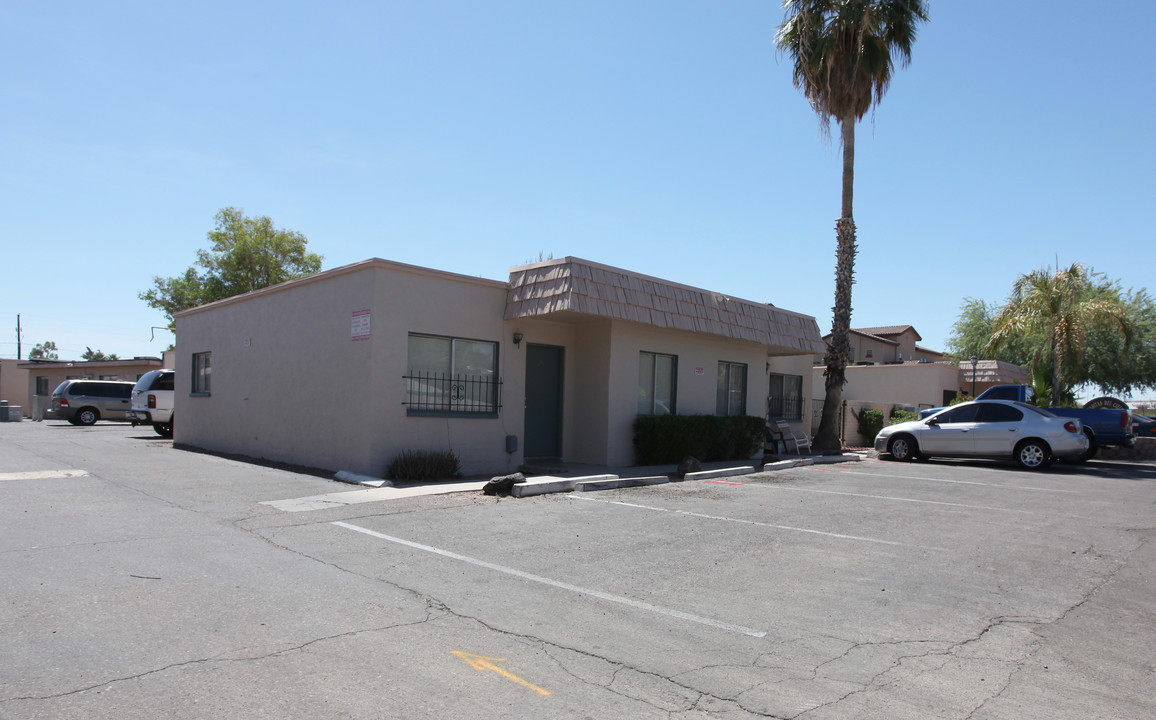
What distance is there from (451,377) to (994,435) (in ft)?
40.1

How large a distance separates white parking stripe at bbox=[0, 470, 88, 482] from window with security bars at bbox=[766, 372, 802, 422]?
1622 centimetres

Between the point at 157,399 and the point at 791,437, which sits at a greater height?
the point at 157,399

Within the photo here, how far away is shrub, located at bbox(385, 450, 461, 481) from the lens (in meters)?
12.6

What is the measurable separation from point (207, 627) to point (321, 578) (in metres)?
1.35

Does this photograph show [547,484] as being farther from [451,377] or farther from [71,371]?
[71,371]

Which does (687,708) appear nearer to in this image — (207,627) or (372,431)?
(207,627)

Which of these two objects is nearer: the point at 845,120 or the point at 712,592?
the point at 712,592

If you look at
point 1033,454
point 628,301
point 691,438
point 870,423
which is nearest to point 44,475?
point 628,301

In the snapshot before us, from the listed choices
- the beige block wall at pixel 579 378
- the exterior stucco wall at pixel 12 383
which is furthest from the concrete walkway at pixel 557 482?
the exterior stucco wall at pixel 12 383

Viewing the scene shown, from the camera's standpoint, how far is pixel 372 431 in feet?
41.2

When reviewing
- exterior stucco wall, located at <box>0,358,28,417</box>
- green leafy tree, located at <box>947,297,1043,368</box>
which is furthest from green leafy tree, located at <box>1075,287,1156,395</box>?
exterior stucco wall, located at <box>0,358,28,417</box>

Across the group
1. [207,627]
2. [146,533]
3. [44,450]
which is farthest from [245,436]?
[207,627]

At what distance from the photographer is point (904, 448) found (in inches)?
732

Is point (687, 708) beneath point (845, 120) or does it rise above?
A: beneath
